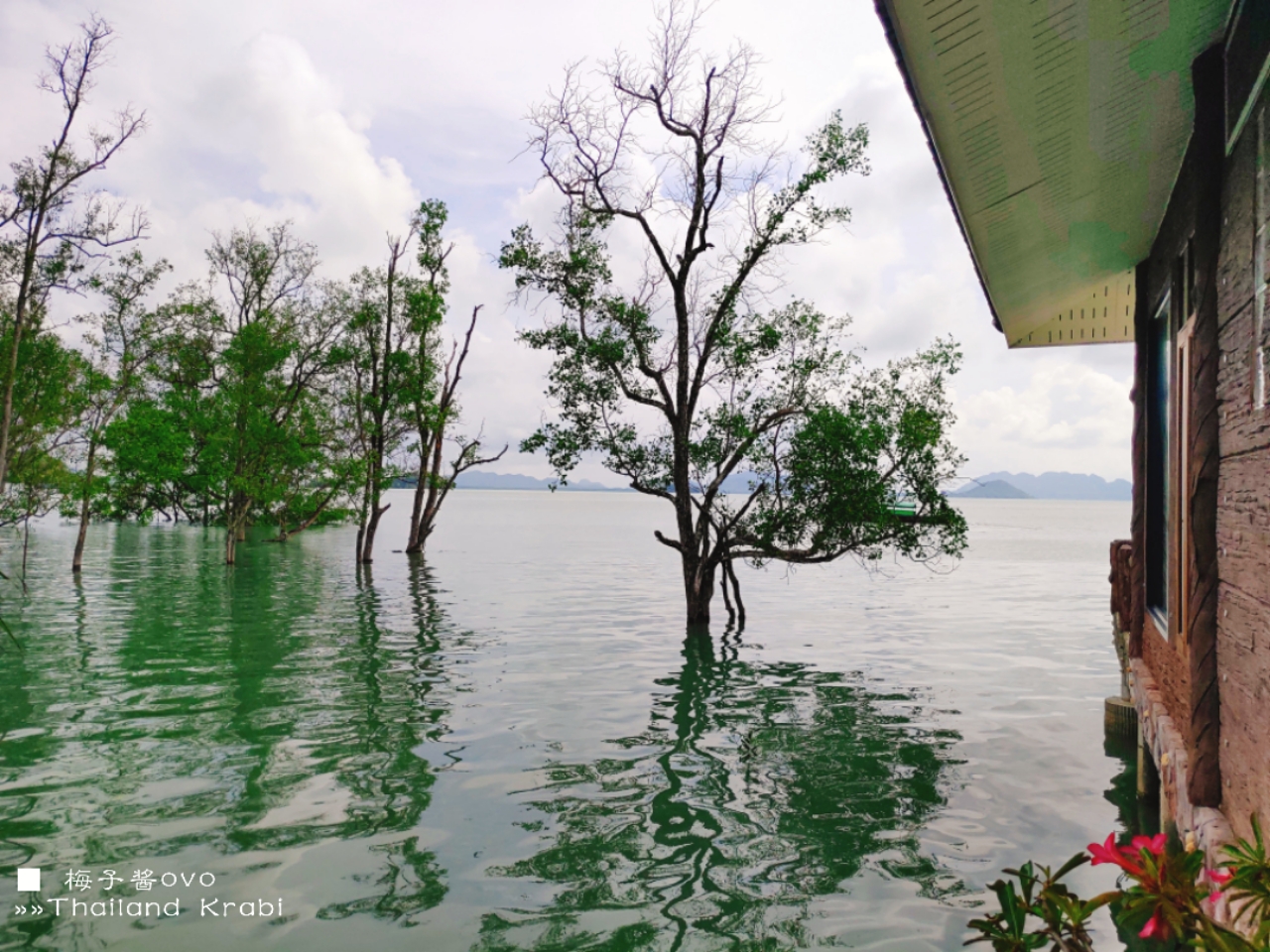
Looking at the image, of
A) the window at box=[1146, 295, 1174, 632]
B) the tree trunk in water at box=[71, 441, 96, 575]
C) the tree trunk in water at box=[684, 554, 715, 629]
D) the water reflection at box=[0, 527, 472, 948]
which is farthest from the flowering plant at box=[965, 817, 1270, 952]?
the tree trunk in water at box=[71, 441, 96, 575]

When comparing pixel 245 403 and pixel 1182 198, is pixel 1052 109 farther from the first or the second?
pixel 245 403

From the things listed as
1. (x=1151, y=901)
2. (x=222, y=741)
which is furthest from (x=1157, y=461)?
(x=222, y=741)

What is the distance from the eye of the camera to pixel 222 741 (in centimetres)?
1002

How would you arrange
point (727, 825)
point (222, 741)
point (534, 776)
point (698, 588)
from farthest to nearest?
point (698, 588) < point (222, 741) < point (534, 776) < point (727, 825)

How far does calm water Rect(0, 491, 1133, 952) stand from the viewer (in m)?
6.08

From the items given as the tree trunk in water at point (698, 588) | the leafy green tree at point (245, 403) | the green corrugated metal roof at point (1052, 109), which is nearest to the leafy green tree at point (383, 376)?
the leafy green tree at point (245, 403)

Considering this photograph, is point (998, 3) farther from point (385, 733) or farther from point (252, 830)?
point (385, 733)

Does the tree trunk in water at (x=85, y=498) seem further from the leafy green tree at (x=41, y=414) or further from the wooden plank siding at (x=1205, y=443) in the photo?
the wooden plank siding at (x=1205, y=443)

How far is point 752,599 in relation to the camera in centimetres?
2600

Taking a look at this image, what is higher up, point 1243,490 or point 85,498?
point 1243,490

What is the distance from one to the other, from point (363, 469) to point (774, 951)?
2965 centimetres

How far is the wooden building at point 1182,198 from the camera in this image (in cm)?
388

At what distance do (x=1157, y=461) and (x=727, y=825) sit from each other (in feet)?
17.8

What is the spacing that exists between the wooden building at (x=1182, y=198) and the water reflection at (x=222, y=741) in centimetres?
506
